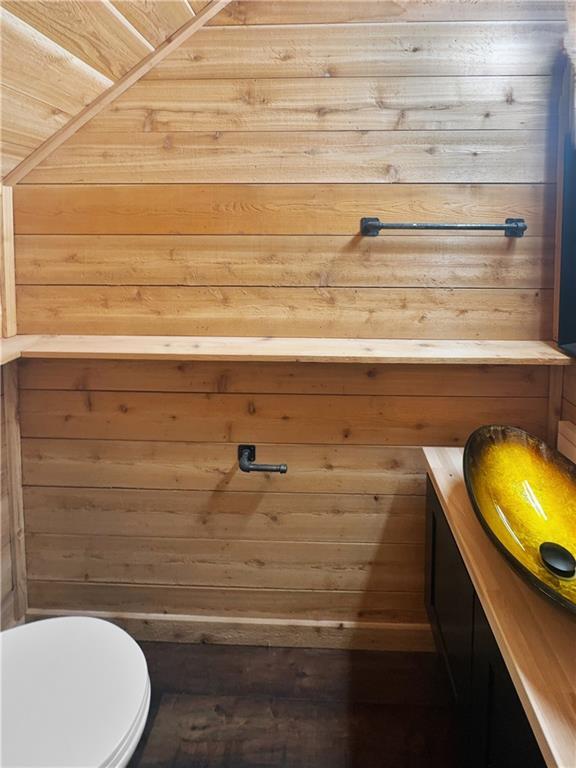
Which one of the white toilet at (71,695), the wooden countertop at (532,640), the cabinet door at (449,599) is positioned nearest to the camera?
the wooden countertop at (532,640)

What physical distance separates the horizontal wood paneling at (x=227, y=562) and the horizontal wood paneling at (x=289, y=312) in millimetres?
674

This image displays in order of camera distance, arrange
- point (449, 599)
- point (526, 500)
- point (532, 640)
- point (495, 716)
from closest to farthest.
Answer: point (532, 640) < point (495, 716) < point (526, 500) < point (449, 599)

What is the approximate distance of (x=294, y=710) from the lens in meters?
1.66

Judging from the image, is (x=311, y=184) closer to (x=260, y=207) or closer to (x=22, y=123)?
(x=260, y=207)

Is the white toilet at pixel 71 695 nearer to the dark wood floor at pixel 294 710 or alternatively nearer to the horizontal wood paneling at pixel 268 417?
the dark wood floor at pixel 294 710

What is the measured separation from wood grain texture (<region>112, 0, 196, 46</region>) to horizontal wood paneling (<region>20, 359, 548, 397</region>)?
90 centimetres

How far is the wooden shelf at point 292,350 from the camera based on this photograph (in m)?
1.55

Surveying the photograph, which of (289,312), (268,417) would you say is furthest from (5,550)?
(289,312)

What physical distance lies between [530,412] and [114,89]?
60.0 inches

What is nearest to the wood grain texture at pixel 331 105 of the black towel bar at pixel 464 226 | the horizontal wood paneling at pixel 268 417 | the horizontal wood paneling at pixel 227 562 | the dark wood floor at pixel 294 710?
the black towel bar at pixel 464 226

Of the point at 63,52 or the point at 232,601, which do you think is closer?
the point at 63,52

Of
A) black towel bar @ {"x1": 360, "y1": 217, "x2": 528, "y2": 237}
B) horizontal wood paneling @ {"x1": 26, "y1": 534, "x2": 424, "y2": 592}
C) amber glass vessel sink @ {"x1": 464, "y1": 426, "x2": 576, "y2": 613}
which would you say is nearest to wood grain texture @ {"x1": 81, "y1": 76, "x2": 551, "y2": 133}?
black towel bar @ {"x1": 360, "y1": 217, "x2": 528, "y2": 237}

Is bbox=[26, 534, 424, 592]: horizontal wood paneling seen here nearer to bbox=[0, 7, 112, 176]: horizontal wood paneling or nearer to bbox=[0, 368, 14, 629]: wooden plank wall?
bbox=[0, 368, 14, 629]: wooden plank wall

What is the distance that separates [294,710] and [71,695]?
77 cm
